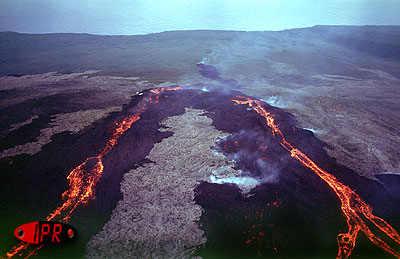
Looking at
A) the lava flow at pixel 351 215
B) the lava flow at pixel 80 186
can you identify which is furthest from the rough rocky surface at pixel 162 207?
the lava flow at pixel 351 215

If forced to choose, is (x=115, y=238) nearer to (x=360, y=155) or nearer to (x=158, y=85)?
(x=360, y=155)

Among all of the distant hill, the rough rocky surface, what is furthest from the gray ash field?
the distant hill

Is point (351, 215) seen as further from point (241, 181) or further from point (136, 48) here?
point (136, 48)

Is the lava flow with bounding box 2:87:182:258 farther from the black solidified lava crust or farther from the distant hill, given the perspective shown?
the distant hill

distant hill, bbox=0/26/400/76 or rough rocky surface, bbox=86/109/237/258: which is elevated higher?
distant hill, bbox=0/26/400/76

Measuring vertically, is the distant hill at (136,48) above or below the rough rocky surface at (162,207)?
above

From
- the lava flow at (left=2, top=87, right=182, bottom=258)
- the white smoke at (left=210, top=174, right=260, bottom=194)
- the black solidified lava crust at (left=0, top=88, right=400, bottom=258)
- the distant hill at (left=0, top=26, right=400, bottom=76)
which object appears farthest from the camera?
the distant hill at (left=0, top=26, right=400, bottom=76)

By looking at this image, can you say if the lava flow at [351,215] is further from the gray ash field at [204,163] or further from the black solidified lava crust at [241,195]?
the black solidified lava crust at [241,195]
